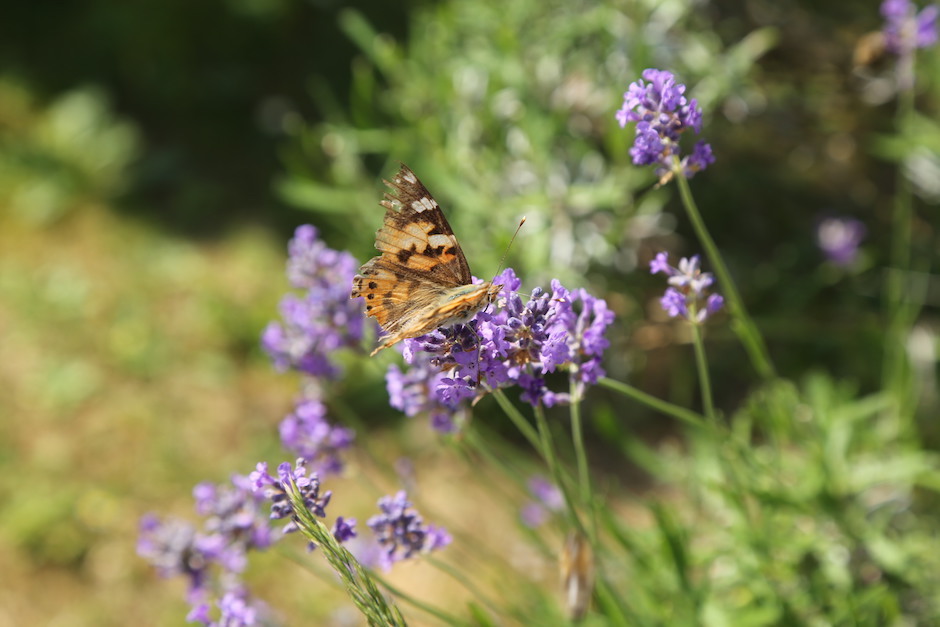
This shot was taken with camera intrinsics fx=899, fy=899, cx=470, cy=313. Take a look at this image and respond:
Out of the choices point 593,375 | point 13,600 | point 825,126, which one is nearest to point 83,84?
point 13,600

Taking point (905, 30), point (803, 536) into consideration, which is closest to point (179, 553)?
point (803, 536)

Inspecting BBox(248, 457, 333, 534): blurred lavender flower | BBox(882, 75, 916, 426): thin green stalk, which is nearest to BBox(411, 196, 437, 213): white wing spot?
BBox(248, 457, 333, 534): blurred lavender flower

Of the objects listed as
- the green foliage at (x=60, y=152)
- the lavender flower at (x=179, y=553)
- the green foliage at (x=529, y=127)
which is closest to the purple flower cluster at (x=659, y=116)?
the lavender flower at (x=179, y=553)

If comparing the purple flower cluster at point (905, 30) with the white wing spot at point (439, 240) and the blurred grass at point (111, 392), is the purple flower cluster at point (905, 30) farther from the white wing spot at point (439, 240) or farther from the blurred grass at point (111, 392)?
the blurred grass at point (111, 392)

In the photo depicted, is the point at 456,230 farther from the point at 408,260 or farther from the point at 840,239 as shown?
the point at 408,260

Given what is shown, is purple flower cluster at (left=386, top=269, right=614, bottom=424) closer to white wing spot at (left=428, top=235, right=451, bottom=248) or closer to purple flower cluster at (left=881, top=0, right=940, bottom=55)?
white wing spot at (left=428, top=235, right=451, bottom=248)

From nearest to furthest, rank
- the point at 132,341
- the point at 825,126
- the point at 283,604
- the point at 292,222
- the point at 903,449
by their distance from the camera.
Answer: the point at 903,449, the point at 283,604, the point at 825,126, the point at 132,341, the point at 292,222

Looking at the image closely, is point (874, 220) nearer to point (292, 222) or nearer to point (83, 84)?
point (292, 222)
